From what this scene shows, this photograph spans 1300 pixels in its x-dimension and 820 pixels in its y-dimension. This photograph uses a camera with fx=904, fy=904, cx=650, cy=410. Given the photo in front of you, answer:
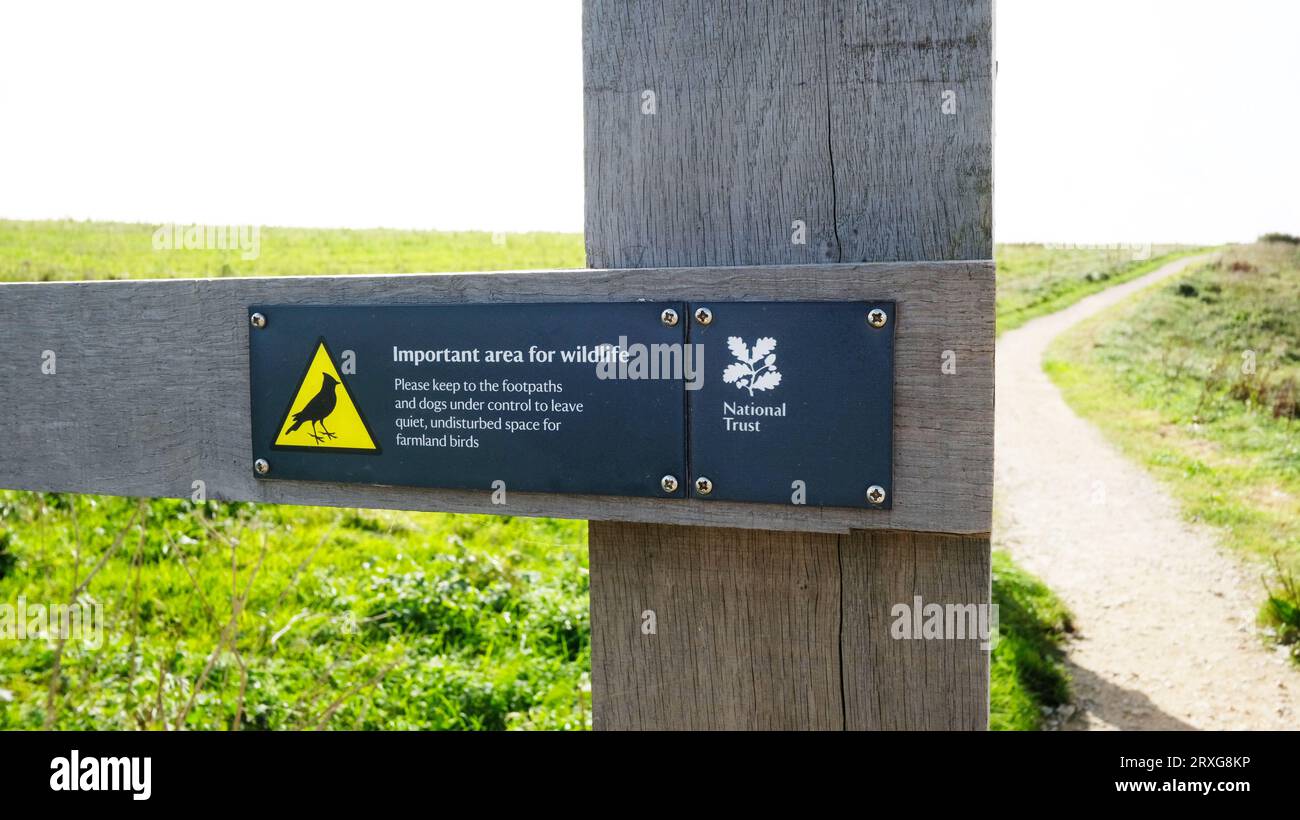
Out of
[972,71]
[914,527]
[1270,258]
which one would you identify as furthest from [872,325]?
[1270,258]

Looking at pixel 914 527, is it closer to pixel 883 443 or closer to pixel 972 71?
pixel 883 443

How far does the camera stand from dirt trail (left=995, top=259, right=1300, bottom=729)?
5883 mm

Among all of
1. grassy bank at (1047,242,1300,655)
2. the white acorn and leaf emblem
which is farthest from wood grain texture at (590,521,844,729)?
grassy bank at (1047,242,1300,655)

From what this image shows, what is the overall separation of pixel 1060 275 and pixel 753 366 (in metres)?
32.0

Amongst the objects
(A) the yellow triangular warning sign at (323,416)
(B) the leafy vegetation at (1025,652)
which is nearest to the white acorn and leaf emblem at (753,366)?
(A) the yellow triangular warning sign at (323,416)

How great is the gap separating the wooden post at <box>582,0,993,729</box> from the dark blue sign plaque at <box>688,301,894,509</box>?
0.06 m

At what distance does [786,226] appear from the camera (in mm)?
1487

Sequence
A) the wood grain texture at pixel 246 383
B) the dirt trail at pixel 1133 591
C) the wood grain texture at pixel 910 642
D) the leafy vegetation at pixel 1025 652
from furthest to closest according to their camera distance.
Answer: the dirt trail at pixel 1133 591 → the leafy vegetation at pixel 1025 652 → the wood grain texture at pixel 910 642 → the wood grain texture at pixel 246 383

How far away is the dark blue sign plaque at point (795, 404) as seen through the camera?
1.34 m

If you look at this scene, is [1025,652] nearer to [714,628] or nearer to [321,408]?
[714,628]

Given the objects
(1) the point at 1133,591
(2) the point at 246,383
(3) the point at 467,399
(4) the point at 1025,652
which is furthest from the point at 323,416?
(1) the point at 1133,591

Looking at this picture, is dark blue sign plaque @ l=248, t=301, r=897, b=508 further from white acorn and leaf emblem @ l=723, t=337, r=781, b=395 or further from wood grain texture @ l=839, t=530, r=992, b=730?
wood grain texture @ l=839, t=530, r=992, b=730

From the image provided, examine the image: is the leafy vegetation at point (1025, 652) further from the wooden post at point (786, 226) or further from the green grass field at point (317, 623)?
the wooden post at point (786, 226)

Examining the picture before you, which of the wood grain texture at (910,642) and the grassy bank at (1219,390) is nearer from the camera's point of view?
the wood grain texture at (910,642)
